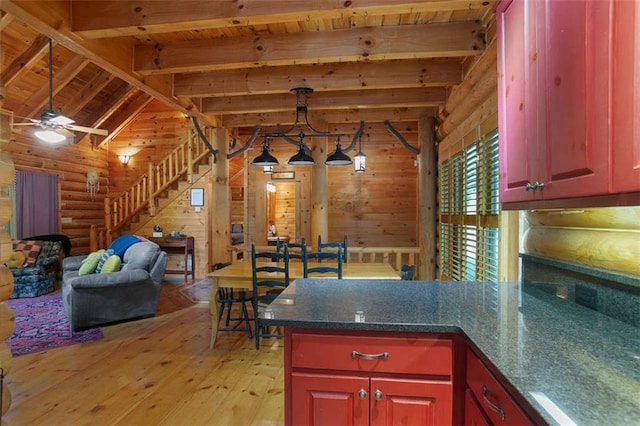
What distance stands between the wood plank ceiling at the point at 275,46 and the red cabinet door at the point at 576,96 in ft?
4.31

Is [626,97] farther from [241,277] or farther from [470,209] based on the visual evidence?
[241,277]

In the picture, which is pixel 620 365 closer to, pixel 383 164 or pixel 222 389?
pixel 222 389

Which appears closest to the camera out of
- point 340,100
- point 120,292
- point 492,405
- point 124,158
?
point 492,405

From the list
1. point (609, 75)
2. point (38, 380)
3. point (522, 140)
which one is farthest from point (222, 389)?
point (609, 75)

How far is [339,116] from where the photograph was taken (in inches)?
209

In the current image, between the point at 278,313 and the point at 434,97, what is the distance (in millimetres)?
3771

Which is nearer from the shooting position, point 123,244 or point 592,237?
point 592,237

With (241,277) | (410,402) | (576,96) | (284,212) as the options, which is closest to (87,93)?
(284,212)

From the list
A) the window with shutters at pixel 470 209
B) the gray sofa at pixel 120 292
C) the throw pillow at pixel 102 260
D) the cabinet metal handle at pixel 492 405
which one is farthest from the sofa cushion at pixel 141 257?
the cabinet metal handle at pixel 492 405

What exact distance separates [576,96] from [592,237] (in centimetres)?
71

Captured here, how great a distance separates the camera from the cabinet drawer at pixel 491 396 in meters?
0.94

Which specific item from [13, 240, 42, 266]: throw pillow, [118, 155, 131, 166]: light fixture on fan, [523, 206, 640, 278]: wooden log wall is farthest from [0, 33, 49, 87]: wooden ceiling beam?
[523, 206, 640, 278]: wooden log wall

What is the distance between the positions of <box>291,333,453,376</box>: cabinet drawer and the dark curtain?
7748mm

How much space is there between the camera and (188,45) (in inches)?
128
